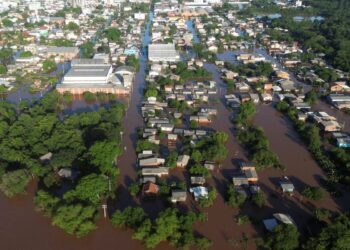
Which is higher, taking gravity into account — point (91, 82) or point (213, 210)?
point (91, 82)

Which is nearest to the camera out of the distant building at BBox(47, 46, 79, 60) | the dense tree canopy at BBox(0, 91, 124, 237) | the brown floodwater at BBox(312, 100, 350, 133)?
the dense tree canopy at BBox(0, 91, 124, 237)

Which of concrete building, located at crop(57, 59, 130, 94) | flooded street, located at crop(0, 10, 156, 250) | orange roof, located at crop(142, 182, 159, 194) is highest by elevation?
concrete building, located at crop(57, 59, 130, 94)

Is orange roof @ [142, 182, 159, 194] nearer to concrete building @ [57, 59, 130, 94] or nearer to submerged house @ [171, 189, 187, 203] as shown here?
submerged house @ [171, 189, 187, 203]

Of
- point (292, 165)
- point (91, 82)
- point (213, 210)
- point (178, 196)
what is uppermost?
point (91, 82)

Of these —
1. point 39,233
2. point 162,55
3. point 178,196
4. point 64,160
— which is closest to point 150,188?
point 178,196

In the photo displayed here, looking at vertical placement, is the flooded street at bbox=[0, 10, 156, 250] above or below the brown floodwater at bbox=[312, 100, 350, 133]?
below

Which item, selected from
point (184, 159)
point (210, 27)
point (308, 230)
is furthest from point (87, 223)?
point (210, 27)

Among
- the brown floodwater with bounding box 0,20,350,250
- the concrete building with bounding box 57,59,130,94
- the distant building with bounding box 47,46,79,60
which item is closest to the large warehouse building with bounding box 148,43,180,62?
the concrete building with bounding box 57,59,130,94

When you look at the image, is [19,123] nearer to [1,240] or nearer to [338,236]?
[1,240]

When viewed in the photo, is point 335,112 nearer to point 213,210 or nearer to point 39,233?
point 213,210

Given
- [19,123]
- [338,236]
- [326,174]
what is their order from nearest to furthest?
[338,236], [326,174], [19,123]

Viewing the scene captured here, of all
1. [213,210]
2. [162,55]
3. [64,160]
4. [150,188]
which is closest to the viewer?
[213,210]
